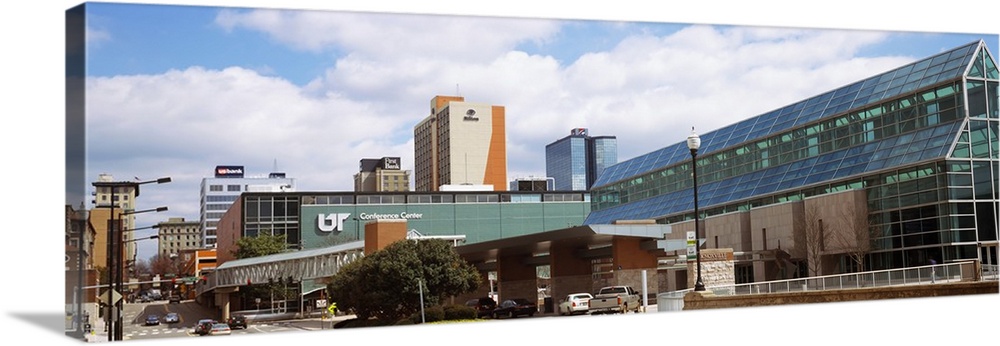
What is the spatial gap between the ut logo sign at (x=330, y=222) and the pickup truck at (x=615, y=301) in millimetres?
27922

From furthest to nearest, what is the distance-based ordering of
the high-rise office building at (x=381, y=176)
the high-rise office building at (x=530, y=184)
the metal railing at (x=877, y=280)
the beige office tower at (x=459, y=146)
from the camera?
the high-rise office building at (x=530, y=184) < the high-rise office building at (x=381, y=176) < the beige office tower at (x=459, y=146) < the metal railing at (x=877, y=280)

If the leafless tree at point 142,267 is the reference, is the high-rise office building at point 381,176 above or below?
above

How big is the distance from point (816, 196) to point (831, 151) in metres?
2.44

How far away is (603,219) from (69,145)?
2039 inches

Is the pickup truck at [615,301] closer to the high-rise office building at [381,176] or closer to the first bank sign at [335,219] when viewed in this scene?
the high-rise office building at [381,176]

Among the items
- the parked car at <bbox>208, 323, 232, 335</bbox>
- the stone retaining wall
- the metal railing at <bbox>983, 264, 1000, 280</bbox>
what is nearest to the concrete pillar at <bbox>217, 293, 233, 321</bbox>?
the parked car at <bbox>208, 323, 232, 335</bbox>

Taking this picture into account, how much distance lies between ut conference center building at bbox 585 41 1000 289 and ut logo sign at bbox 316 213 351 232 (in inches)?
830

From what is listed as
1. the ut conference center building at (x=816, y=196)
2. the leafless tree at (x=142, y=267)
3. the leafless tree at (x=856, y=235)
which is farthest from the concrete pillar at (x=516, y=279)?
the leafless tree at (x=142, y=267)

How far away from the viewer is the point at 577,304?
159 feet

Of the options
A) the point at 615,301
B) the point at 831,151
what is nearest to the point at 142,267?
the point at 615,301

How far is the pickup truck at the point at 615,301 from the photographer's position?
155 ft

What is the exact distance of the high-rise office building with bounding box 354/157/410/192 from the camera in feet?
224

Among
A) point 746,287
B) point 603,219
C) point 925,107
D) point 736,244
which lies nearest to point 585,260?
point 736,244

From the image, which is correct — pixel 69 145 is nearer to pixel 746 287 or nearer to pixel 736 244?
pixel 746 287
